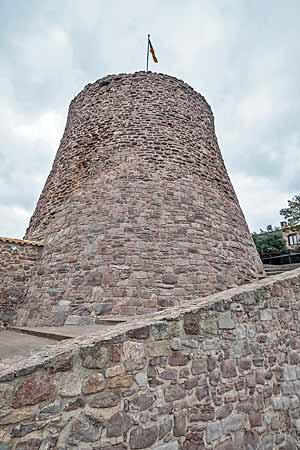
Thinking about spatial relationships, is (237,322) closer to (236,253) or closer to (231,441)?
(231,441)

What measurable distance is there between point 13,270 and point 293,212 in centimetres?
1374

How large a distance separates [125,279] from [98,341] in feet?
9.95

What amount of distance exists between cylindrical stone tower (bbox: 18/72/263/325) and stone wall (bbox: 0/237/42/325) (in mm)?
267

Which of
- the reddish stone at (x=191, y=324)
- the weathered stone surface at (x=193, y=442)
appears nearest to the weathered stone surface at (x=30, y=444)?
the weathered stone surface at (x=193, y=442)

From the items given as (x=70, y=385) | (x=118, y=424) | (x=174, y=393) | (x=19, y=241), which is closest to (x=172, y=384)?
(x=174, y=393)

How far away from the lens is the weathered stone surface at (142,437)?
214 centimetres

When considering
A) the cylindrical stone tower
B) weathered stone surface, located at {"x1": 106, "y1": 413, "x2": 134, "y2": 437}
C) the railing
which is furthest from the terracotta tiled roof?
the railing

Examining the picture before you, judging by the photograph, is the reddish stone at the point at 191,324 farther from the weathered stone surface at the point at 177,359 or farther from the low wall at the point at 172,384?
the weathered stone surface at the point at 177,359

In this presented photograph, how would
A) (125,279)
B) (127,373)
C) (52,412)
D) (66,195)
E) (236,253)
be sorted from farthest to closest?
(66,195) < (236,253) < (125,279) < (127,373) < (52,412)

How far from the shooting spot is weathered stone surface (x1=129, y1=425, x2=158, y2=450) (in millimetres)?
2145

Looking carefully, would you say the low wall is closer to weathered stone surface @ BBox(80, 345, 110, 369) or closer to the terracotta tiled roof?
weathered stone surface @ BBox(80, 345, 110, 369)

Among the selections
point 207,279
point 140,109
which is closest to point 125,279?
point 207,279

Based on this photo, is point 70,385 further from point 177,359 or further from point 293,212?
point 293,212

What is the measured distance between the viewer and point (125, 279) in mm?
5184
